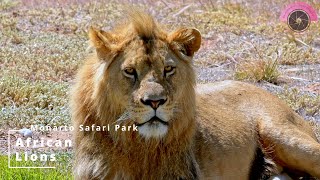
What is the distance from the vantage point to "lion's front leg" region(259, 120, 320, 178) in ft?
16.9

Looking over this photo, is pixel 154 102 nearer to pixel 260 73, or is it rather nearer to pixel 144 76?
pixel 144 76

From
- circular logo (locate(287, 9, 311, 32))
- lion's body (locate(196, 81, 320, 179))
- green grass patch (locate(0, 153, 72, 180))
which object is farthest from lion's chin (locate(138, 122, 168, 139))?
circular logo (locate(287, 9, 311, 32))

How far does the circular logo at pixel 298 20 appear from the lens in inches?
375

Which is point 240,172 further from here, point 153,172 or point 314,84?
point 314,84

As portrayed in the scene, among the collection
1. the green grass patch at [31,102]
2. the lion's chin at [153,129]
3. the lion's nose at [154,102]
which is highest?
the lion's nose at [154,102]

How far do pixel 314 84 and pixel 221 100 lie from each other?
2642 mm

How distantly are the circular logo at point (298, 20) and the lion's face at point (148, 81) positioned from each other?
5.58 metres

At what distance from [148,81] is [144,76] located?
47mm

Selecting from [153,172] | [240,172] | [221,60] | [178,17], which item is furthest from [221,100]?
[178,17]

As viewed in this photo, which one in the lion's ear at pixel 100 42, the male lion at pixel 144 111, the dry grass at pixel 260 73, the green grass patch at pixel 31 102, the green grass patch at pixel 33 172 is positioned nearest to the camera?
the male lion at pixel 144 111

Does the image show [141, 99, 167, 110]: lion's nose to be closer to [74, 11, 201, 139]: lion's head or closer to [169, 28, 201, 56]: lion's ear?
[74, 11, 201, 139]: lion's head

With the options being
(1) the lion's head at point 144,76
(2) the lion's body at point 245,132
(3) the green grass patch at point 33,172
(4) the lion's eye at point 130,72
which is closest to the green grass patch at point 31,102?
(3) the green grass patch at point 33,172

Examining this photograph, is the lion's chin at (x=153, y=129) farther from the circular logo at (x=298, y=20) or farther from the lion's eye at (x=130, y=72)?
the circular logo at (x=298, y=20)

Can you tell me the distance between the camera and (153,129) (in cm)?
391
